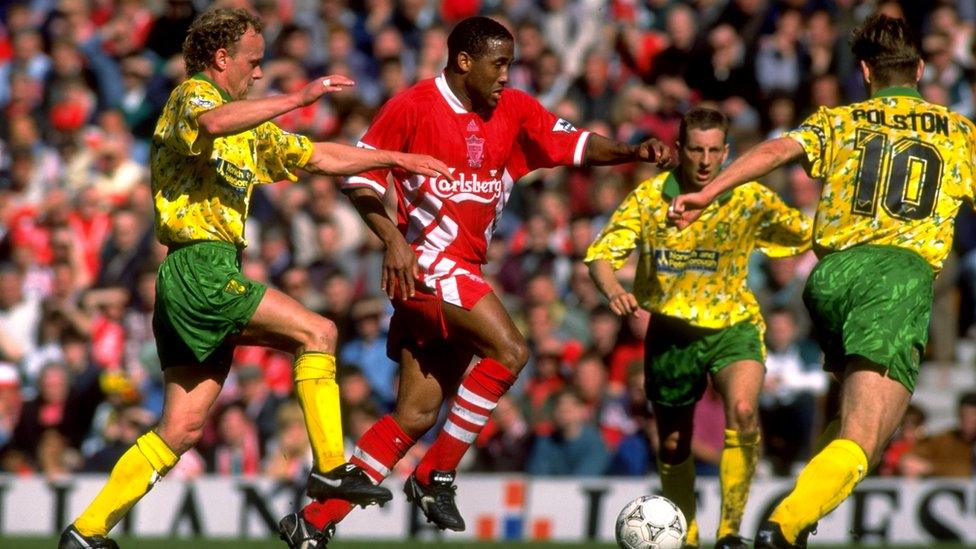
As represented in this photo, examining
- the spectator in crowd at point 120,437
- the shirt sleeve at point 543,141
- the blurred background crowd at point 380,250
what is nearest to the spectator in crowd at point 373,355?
the blurred background crowd at point 380,250

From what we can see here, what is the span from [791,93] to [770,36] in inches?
30.7

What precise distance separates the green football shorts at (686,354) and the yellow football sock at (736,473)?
40 centimetres

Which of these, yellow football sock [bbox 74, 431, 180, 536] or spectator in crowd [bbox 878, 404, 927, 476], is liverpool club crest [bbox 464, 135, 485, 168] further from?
spectator in crowd [bbox 878, 404, 927, 476]

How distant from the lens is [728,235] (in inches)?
418

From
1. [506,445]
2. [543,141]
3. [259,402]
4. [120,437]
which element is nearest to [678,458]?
[543,141]

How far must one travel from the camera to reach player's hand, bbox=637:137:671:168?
959 cm

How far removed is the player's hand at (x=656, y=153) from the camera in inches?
378

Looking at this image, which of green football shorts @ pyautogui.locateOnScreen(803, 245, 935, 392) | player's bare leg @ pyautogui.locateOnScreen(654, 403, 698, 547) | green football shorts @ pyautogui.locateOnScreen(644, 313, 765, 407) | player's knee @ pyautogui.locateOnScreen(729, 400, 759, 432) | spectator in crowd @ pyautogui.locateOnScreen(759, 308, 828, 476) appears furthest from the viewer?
spectator in crowd @ pyautogui.locateOnScreen(759, 308, 828, 476)

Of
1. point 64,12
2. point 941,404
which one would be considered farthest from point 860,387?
point 64,12

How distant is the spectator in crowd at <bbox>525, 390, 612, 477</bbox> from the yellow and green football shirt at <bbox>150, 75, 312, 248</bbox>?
6000mm

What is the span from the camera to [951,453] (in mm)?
14484

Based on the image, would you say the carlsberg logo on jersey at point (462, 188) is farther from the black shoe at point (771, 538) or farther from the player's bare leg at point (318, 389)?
the black shoe at point (771, 538)

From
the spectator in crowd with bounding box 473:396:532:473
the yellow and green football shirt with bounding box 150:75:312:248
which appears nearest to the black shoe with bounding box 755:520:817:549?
the yellow and green football shirt with bounding box 150:75:312:248

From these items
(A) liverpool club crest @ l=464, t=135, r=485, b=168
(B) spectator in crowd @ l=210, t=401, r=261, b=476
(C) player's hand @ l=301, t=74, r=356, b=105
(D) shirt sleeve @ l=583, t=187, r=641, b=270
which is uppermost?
(C) player's hand @ l=301, t=74, r=356, b=105
